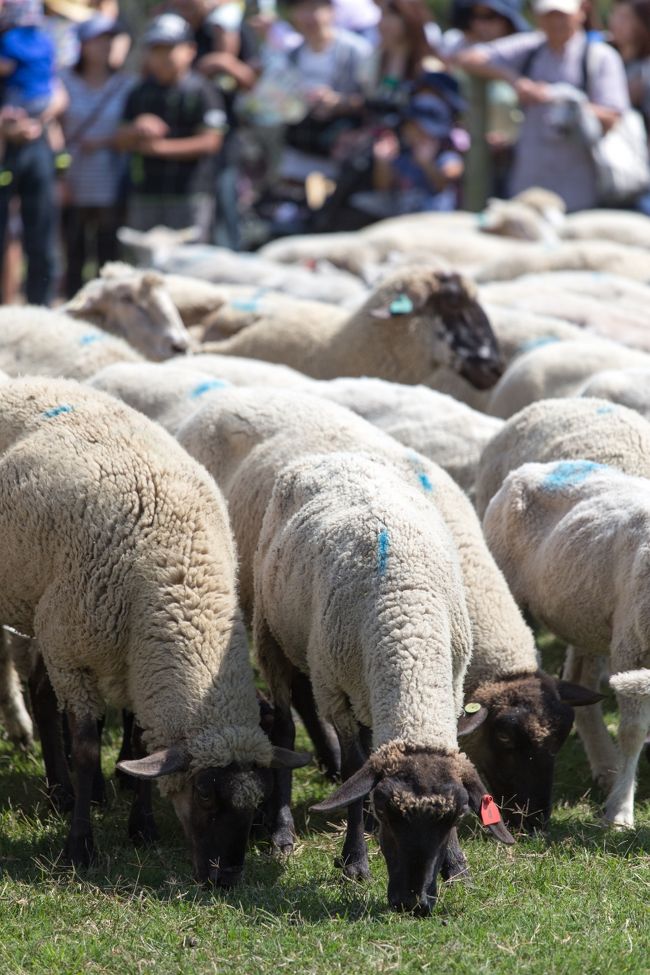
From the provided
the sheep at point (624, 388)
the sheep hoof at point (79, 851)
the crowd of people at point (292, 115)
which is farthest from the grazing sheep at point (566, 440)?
the crowd of people at point (292, 115)

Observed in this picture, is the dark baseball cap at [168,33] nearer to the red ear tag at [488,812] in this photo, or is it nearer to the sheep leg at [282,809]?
the sheep leg at [282,809]

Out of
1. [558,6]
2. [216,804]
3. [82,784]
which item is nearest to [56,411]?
[82,784]

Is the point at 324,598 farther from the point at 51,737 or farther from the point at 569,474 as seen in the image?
the point at 569,474

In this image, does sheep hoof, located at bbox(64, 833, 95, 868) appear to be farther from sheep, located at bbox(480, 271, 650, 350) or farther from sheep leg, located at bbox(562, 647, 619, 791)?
sheep, located at bbox(480, 271, 650, 350)

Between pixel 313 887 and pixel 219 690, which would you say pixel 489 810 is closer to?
pixel 313 887

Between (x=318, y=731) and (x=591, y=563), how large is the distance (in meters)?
1.04

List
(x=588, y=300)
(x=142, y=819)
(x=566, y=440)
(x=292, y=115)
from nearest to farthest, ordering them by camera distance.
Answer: (x=142, y=819), (x=566, y=440), (x=588, y=300), (x=292, y=115)

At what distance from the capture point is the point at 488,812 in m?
3.81

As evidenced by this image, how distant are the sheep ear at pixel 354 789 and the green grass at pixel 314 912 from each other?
30 centimetres

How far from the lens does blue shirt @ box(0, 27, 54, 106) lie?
373 inches

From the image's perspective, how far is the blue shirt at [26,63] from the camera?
9464 mm

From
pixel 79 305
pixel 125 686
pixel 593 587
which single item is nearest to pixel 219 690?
pixel 125 686

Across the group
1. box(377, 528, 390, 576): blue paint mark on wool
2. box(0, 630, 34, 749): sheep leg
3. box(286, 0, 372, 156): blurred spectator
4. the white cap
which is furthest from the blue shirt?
box(377, 528, 390, 576): blue paint mark on wool

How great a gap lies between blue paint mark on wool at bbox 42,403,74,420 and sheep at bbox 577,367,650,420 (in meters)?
A: 2.38
